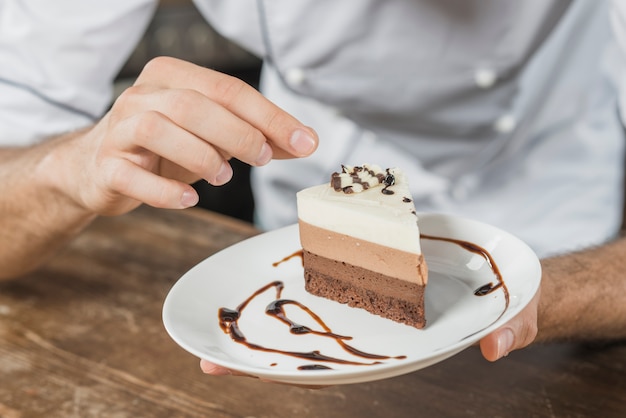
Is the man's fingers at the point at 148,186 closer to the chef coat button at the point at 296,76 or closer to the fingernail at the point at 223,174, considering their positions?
the fingernail at the point at 223,174

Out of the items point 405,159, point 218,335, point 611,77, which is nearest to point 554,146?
point 611,77

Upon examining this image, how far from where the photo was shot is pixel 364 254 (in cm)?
129

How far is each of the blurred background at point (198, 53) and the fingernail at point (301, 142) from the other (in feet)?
7.32

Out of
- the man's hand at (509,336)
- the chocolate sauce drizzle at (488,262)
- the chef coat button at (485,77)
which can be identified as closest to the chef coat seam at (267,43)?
the chef coat button at (485,77)

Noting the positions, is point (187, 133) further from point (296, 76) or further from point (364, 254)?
point (296, 76)

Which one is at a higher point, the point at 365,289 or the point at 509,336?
the point at 509,336

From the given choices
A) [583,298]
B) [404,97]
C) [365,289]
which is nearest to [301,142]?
[365,289]

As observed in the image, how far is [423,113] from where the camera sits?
1960 millimetres

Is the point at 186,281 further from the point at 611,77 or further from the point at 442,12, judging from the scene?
the point at 611,77

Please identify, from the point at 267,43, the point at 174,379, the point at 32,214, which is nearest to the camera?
the point at 174,379

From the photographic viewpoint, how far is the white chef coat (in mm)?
1855

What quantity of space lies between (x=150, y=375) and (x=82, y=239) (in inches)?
28.4

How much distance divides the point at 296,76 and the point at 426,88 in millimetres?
342

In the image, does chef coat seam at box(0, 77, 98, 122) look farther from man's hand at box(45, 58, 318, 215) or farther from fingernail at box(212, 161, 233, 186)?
fingernail at box(212, 161, 233, 186)
